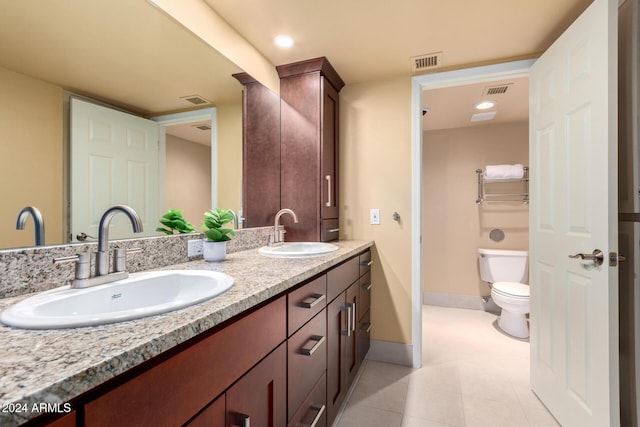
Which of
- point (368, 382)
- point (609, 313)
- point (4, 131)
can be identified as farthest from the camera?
point (368, 382)

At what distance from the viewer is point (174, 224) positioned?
4.33 feet

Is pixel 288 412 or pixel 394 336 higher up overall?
pixel 288 412

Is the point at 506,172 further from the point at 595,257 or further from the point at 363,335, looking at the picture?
the point at 363,335

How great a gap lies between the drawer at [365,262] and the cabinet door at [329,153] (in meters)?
0.30

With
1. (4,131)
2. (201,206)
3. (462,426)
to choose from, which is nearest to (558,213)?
(462,426)

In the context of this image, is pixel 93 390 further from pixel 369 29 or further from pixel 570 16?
pixel 570 16

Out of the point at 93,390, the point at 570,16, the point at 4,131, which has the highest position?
the point at 570,16

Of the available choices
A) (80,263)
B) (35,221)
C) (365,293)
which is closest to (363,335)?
(365,293)

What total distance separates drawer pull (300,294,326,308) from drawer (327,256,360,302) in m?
0.12

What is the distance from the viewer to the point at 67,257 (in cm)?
86

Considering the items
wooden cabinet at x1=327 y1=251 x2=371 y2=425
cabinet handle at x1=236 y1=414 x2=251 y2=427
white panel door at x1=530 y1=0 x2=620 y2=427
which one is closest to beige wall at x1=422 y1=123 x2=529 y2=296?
white panel door at x1=530 y1=0 x2=620 y2=427

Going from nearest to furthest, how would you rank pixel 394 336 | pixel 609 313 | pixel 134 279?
pixel 134 279 < pixel 609 313 < pixel 394 336

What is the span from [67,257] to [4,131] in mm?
365

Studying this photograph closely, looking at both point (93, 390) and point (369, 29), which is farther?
point (369, 29)
